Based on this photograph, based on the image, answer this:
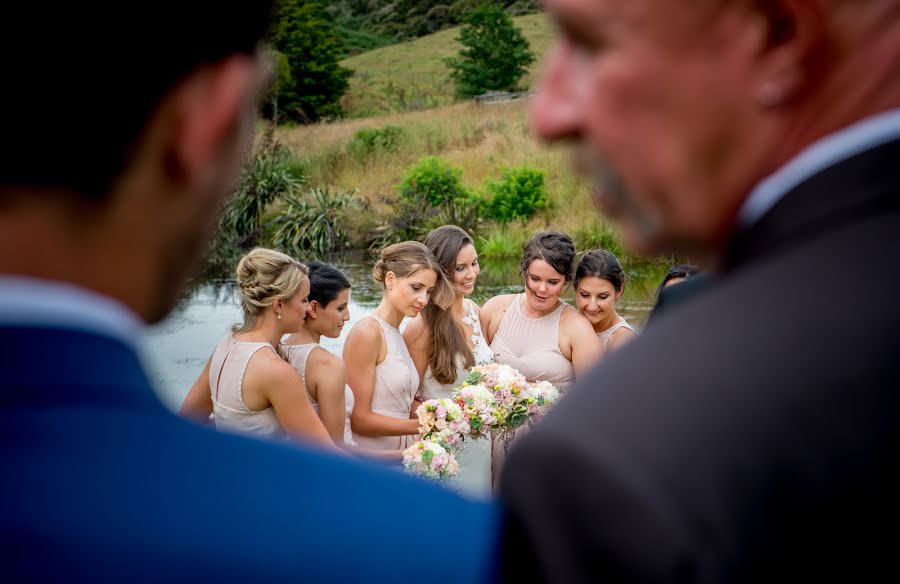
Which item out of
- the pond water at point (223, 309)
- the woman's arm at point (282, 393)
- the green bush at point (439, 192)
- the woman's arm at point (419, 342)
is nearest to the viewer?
the woman's arm at point (282, 393)

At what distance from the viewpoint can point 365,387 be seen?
585 centimetres

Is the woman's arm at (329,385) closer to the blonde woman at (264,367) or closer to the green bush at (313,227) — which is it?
the blonde woman at (264,367)

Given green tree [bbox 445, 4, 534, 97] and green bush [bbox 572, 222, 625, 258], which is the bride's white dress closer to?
green bush [bbox 572, 222, 625, 258]

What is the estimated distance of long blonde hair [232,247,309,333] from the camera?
499cm

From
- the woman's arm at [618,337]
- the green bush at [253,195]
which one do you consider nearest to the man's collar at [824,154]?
the woman's arm at [618,337]

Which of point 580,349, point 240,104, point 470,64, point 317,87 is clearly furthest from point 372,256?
point 470,64

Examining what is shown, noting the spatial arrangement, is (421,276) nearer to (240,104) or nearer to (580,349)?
(580,349)

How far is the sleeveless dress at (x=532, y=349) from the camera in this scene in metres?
6.66

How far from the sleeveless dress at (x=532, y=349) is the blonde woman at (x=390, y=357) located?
0.84 meters

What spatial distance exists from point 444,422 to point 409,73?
5040 cm

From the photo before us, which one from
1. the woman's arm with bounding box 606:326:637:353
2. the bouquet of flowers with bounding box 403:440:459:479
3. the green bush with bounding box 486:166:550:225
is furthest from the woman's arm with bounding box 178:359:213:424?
the green bush with bounding box 486:166:550:225

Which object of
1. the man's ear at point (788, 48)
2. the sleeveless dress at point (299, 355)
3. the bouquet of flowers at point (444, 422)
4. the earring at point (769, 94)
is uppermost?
the man's ear at point (788, 48)

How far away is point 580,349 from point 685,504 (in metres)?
6.16

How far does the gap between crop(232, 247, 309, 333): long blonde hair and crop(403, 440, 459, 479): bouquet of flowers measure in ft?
3.78
